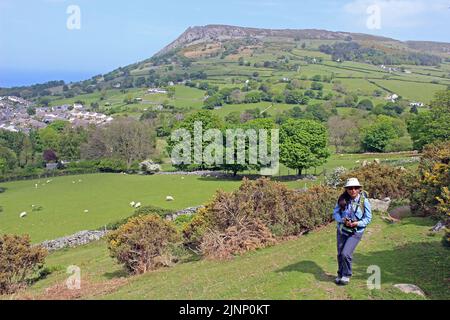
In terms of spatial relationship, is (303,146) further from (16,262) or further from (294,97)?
(294,97)

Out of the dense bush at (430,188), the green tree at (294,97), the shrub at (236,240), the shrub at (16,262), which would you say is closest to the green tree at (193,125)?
the shrub at (16,262)

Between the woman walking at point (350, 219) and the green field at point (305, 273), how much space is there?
92 centimetres

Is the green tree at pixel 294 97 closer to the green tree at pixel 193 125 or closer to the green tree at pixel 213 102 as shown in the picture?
the green tree at pixel 213 102

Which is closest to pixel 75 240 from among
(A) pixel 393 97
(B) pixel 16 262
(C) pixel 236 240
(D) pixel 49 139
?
(B) pixel 16 262

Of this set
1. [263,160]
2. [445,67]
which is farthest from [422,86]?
[263,160]

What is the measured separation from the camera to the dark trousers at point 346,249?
35.2 ft

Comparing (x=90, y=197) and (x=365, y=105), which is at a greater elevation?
(x=365, y=105)

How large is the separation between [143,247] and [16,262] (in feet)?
20.8

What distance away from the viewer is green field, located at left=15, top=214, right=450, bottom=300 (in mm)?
10984

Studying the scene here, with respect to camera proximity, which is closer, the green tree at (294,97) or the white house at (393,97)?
the white house at (393,97)

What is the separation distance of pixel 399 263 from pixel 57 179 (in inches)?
2528

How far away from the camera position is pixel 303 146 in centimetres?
5494

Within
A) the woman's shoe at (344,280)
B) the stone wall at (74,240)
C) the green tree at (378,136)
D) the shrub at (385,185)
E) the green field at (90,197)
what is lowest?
the green field at (90,197)

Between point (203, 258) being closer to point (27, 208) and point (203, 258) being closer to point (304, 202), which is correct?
point (304, 202)
